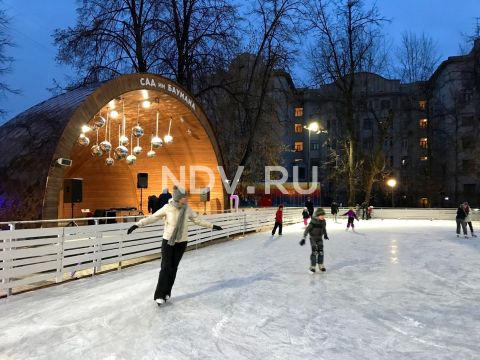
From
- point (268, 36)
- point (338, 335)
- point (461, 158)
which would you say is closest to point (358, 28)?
point (268, 36)

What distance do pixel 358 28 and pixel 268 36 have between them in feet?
36.0

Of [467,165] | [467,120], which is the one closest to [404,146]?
[467,120]

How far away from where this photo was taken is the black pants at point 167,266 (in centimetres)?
640

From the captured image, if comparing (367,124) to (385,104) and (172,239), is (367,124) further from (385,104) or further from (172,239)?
(172,239)

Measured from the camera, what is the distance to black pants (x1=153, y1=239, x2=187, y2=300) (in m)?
6.40

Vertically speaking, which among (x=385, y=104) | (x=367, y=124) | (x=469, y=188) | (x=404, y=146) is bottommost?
(x=469, y=188)

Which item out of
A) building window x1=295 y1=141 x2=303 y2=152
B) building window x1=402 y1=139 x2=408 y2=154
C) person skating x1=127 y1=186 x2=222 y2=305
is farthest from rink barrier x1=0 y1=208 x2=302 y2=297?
building window x1=295 y1=141 x2=303 y2=152

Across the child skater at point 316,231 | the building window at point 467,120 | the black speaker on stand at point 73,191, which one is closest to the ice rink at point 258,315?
the child skater at point 316,231

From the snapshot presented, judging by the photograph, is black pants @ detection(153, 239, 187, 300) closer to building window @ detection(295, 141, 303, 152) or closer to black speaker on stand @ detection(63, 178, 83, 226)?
black speaker on stand @ detection(63, 178, 83, 226)

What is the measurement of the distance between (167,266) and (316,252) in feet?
13.5

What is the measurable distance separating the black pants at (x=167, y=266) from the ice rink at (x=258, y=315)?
0.78 feet

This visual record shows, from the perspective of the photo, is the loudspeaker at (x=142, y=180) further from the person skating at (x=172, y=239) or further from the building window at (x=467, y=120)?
the building window at (x=467, y=120)

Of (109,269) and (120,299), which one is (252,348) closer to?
(120,299)

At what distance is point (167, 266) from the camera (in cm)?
641
